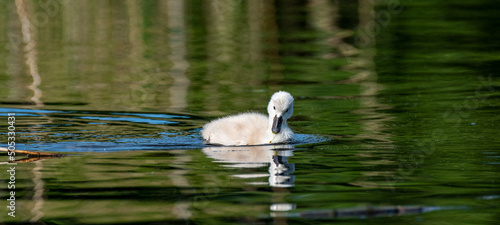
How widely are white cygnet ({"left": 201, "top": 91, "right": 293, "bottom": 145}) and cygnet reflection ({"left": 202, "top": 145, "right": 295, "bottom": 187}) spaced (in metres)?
0.09

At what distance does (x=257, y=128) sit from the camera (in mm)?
9141

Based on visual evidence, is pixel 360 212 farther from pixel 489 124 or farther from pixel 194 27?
pixel 194 27

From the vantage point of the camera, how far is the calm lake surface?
6227 millimetres

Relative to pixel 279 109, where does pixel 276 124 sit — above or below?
below

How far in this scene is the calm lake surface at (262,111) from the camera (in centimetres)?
623

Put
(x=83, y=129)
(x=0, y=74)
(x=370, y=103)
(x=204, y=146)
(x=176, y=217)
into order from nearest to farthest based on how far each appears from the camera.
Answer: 1. (x=176, y=217)
2. (x=204, y=146)
3. (x=83, y=129)
4. (x=370, y=103)
5. (x=0, y=74)

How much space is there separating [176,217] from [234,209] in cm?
44

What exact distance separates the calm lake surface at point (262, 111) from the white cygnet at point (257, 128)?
15 centimetres

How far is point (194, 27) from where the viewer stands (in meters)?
24.7

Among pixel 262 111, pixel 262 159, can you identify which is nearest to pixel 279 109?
pixel 262 159

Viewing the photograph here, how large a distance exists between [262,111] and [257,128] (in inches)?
79.7

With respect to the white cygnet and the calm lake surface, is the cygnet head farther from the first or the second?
the calm lake surface

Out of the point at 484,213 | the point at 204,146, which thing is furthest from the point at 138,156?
the point at 484,213

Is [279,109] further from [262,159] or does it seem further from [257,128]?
[262,159]
